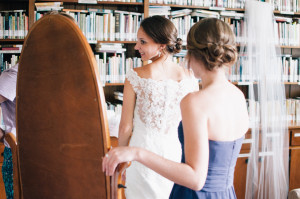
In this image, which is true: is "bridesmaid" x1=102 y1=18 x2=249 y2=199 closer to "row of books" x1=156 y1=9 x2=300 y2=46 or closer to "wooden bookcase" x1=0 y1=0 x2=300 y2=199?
"wooden bookcase" x1=0 y1=0 x2=300 y2=199

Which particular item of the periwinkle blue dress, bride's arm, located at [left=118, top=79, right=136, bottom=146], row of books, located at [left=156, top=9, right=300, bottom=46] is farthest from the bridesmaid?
row of books, located at [left=156, top=9, right=300, bottom=46]

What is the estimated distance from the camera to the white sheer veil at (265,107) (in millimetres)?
3090

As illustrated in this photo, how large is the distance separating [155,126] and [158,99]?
16 cm

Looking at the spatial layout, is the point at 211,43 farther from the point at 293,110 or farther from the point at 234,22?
the point at 293,110

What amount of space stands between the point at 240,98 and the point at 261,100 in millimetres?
2110

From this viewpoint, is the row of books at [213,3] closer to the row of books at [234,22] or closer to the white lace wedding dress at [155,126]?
the row of books at [234,22]

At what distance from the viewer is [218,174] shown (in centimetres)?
113

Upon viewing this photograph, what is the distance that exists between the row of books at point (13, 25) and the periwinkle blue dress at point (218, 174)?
2349 mm

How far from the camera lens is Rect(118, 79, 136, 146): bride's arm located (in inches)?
71.2

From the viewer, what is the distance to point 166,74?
192 centimetres

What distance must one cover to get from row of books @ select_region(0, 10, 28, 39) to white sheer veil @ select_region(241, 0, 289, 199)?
203 centimetres

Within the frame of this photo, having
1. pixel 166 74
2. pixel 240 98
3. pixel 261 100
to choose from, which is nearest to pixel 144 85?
pixel 166 74

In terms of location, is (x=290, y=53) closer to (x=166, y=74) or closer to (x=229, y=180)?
(x=166, y=74)

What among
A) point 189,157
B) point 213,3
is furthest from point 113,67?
point 189,157
